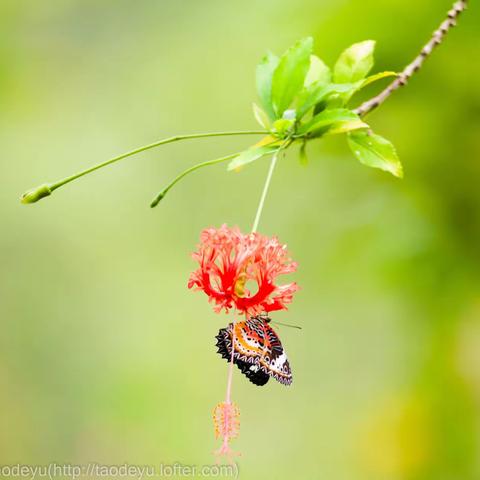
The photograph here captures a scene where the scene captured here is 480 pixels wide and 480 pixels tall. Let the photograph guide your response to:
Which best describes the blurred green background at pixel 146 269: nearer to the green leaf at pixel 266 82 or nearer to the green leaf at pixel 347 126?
the green leaf at pixel 266 82

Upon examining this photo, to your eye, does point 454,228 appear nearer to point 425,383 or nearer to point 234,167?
point 425,383

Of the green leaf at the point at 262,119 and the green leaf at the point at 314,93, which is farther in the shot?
the green leaf at the point at 262,119

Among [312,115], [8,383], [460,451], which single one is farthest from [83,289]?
[312,115]

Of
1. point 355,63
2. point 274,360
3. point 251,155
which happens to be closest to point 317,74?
point 355,63

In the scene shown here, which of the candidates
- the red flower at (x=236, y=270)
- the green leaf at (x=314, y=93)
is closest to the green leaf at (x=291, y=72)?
the green leaf at (x=314, y=93)

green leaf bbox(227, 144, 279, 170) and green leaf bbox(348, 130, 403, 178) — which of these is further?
green leaf bbox(348, 130, 403, 178)

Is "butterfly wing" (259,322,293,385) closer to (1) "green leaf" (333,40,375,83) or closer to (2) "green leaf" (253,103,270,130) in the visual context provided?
(2) "green leaf" (253,103,270,130)

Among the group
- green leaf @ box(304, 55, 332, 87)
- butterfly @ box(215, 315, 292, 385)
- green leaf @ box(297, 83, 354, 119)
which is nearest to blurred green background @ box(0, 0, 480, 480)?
green leaf @ box(304, 55, 332, 87)
